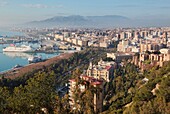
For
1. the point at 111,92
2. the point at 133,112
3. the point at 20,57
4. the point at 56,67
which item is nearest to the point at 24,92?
the point at 133,112

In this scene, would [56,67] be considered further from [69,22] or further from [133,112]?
[69,22]

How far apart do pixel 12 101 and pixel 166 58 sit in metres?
8.79

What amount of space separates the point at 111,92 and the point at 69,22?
9587 centimetres

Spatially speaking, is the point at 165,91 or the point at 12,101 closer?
the point at 12,101

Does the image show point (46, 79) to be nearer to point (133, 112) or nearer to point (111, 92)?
point (133, 112)

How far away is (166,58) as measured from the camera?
11.8 m

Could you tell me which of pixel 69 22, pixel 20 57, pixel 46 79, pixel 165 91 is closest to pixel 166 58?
pixel 165 91

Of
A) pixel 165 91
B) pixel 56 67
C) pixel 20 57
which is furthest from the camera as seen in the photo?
pixel 20 57

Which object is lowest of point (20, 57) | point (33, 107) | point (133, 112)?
point (20, 57)

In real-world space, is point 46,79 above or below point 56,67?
above

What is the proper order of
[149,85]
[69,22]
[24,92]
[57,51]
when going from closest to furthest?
[24,92] < [149,85] < [57,51] < [69,22]

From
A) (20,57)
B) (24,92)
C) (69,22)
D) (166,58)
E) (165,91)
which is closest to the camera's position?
(24,92)

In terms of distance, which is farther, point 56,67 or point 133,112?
point 56,67

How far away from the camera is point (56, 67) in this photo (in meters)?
13.9
